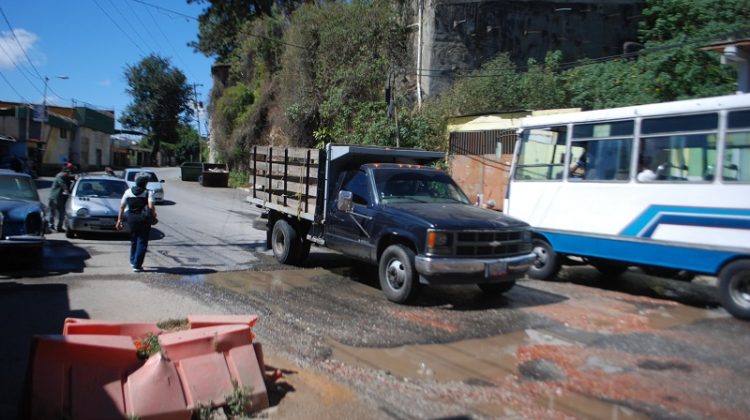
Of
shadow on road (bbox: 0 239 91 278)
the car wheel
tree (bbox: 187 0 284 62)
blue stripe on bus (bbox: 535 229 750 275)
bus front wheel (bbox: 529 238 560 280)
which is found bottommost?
shadow on road (bbox: 0 239 91 278)

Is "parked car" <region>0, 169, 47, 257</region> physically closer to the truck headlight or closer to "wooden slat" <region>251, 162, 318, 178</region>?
"wooden slat" <region>251, 162, 318, 178</region>

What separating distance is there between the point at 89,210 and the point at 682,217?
39.8 ft

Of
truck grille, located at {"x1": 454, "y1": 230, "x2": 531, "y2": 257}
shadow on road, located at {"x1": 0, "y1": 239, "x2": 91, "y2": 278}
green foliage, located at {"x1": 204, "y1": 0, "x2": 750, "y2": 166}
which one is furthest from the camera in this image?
green foliage, located at {"x1": 204, "y1": 0, "x2": 750, "y2": 166}

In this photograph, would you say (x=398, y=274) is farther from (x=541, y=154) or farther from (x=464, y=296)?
(x=541, y=154)

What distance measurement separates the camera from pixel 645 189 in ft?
28.6

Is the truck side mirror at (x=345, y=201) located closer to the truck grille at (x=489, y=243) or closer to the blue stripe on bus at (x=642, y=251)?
the truck grille at (x=489, y=243)

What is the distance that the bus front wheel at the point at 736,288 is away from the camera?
7473 millimetres

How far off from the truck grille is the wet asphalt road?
81cm

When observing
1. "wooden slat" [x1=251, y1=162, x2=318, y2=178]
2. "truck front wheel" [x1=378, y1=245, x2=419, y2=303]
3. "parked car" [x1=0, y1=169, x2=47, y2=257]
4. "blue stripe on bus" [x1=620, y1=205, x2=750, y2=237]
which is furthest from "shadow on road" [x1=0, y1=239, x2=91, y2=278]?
"blue stripe on bus" [x1=620, y1=205, x2=750, y2=237]

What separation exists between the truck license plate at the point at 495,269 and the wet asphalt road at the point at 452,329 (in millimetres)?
553

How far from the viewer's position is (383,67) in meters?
23.8

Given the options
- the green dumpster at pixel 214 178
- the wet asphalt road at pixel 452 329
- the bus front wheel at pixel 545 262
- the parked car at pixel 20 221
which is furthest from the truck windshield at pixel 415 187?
the green dumpster at pixel 214 178

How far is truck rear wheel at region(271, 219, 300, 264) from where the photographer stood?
34.7 feet

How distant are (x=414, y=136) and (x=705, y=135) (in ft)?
41.9
